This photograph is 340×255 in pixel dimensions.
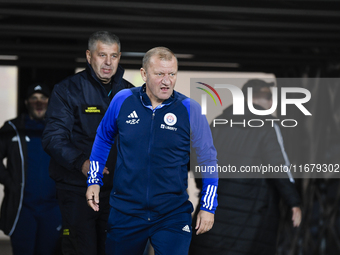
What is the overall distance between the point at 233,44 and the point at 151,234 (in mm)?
3407

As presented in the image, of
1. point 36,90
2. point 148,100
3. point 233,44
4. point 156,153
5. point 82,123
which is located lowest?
point 156,153

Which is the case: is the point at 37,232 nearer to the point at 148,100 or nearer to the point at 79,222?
the point at 79,222

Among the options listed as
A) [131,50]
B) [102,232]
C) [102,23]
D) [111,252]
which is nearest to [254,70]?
[131,50]

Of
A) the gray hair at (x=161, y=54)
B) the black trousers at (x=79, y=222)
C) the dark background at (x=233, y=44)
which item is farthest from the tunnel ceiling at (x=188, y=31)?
the black trousers at (x=79, y=222)

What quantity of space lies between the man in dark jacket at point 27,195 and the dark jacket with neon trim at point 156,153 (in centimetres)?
209

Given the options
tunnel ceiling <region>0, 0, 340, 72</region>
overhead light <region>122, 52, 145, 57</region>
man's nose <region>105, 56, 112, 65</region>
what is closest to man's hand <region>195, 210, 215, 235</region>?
man's nose <region>105, 56, 112, 65</region>

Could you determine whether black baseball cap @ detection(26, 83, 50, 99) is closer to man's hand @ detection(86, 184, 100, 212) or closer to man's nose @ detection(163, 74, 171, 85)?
man's hand @ detection(86, 184, 100, 212)

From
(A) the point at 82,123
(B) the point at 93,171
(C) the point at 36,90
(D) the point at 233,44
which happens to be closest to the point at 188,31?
(D) the point at 233,44

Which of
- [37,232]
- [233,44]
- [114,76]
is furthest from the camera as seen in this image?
[233,44]

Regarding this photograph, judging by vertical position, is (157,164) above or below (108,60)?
below

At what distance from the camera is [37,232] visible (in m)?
4.67

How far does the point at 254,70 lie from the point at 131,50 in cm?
157

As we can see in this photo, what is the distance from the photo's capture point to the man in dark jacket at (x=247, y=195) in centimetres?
371

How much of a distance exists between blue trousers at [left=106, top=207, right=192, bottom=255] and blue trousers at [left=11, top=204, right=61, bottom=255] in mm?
2028
